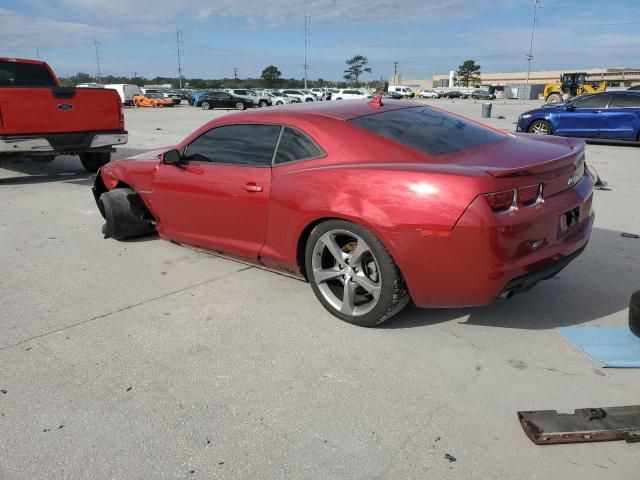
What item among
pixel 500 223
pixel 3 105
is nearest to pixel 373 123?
pixel 500 223

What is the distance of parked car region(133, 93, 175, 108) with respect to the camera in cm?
4319

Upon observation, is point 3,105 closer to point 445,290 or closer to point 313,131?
point 313,131

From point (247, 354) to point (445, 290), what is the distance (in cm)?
126

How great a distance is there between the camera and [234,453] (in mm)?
2324

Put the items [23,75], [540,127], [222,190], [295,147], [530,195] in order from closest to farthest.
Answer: [530,195], [295,147], [222,190], [23,75], [540,127]

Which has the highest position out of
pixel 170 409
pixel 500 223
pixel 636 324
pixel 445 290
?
pixel 500 223

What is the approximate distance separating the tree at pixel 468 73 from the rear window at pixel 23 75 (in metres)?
117

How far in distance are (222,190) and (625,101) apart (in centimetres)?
1310

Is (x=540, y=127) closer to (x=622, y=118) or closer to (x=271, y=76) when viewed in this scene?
(x=622, y=118)

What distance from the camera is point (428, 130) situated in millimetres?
3736

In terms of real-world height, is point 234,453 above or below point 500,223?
below

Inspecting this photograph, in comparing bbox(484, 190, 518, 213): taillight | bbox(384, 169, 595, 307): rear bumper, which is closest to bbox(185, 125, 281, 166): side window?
bbox(384, 169, 595, 307): rear bumper

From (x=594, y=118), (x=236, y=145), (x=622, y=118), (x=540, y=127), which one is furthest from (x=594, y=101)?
(x=236, y=145)

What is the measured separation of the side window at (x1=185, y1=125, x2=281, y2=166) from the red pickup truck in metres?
4.55
